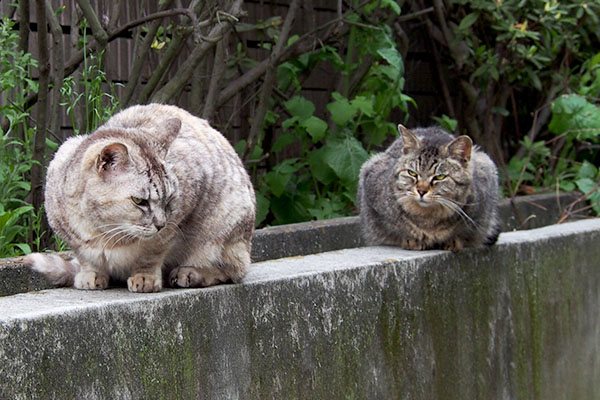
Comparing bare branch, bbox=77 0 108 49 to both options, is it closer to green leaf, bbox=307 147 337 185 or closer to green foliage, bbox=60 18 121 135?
green foliage, bbox=60 18 121 135

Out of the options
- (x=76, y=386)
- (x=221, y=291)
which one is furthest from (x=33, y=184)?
(x=76, y=386)

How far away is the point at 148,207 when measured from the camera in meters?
2.65

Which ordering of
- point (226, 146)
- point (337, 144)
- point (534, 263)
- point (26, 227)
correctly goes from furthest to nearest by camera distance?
point (337, 144)
point (534, 263)
point (26, 227)
point (226, 146)

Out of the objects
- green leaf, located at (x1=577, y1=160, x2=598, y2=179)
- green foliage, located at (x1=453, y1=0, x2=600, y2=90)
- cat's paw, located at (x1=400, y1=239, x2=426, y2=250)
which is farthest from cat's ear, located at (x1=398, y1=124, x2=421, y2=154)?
green leaf, located at (x1=577, y1=160, x2=598, y2=179)

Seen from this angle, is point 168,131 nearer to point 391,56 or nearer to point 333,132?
point 333,132

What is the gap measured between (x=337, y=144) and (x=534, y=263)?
5.45 ft

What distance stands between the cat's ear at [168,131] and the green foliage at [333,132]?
247 centimetres

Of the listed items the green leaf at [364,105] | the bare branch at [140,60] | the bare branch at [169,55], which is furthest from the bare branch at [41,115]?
the green leaf at [364,105]

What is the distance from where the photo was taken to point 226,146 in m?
3.35

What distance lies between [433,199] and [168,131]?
1.93 m

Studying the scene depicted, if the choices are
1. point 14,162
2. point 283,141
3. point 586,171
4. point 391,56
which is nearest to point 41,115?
point 14,162

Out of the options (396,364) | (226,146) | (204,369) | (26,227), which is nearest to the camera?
(204,369)

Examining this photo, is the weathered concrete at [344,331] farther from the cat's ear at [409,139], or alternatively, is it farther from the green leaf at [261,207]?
the green leaf at [261,207]

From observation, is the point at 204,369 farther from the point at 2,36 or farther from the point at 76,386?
the point at 2,36
